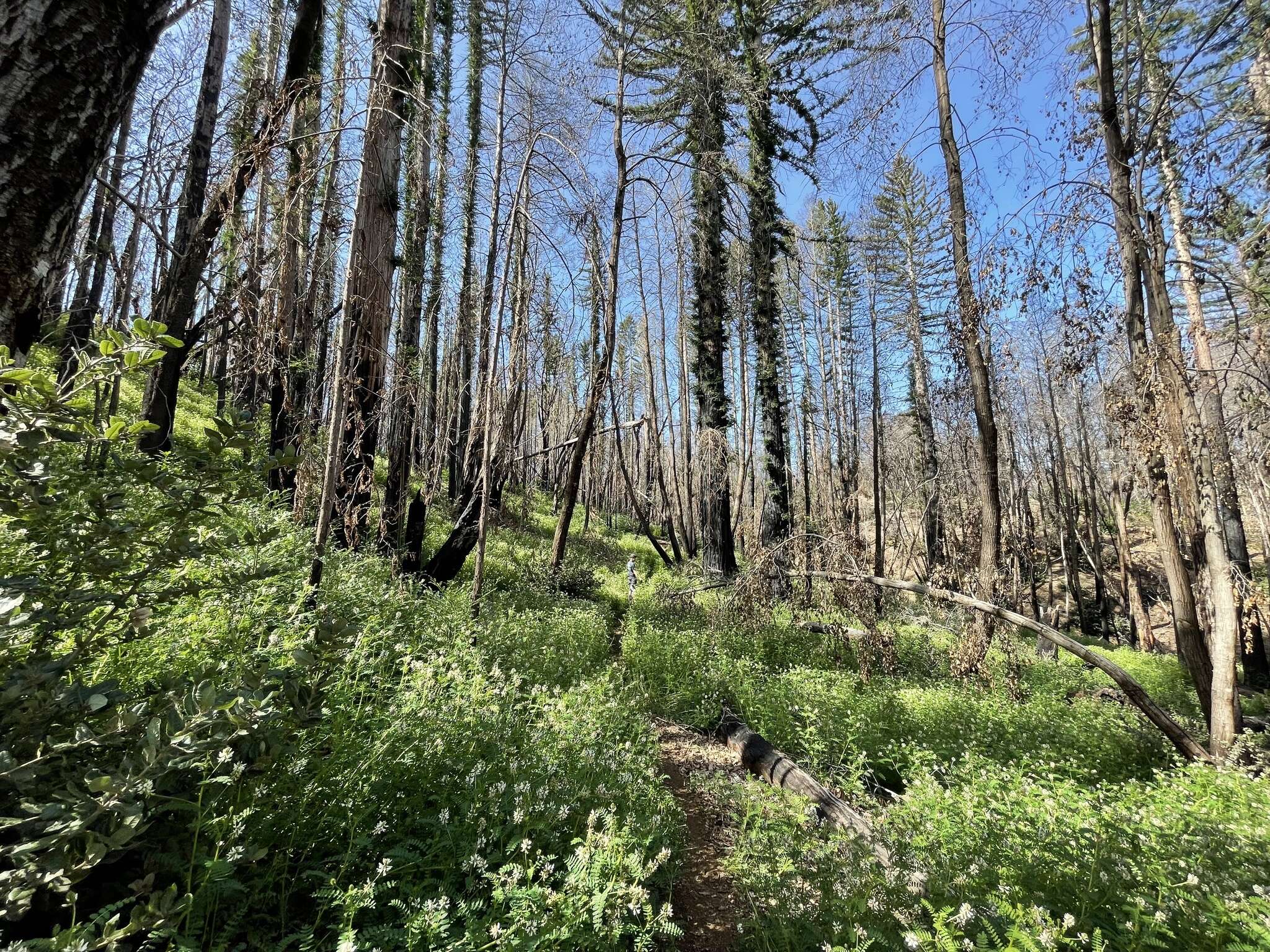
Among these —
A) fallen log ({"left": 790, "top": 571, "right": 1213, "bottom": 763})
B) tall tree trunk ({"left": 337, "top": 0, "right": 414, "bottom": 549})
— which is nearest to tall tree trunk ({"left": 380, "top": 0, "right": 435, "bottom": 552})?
tall tree trunk ({"left": 337, "top": 0, "right": 414, "bottom": 549})

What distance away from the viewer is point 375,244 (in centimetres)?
408

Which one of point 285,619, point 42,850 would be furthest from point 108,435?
point 285,619

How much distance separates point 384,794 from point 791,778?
137 inches

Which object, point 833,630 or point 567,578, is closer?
point 833,630

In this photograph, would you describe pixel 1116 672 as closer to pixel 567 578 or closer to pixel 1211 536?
pixel 1211 536

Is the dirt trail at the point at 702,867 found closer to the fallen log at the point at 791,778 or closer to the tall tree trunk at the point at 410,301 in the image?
the fallen log at the point at 791,778

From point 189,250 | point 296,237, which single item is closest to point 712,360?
point 189,250

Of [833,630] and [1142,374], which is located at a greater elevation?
[1142,374]

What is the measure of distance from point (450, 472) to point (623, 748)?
13.4m

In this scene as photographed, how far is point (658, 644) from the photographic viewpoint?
7.10 m

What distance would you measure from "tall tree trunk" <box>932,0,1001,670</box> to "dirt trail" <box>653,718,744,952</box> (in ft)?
12.0

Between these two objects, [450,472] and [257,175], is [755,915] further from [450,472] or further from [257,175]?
[450,472]

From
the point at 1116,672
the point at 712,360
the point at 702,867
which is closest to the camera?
the point at 702,867

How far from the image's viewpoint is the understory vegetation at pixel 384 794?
1.28 m
